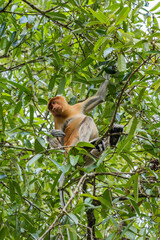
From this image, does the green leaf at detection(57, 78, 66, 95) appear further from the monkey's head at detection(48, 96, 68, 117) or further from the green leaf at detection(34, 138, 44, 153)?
the green leaf at detection(34, 138, 44, 153)

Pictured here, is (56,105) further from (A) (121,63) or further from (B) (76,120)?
(A) (121,63)

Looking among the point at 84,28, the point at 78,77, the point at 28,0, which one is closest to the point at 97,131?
the point at 78,77

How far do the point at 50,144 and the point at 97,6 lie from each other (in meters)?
1.54

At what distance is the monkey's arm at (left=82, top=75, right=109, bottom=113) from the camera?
3240 millimetres

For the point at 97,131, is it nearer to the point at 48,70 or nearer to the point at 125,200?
the point at 48,70

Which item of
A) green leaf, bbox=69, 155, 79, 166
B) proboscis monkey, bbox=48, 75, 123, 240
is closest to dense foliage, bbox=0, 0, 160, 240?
green leaf, bbox=69, 155, 79, 166

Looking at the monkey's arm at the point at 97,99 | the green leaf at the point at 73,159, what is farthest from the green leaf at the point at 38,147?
the monkey's arm at the point at 97,99

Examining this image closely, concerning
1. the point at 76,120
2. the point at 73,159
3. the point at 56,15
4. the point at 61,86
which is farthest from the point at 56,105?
the point at 73,159

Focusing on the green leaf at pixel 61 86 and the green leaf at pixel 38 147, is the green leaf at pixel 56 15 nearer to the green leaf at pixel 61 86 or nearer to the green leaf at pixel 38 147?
the green leaf at pixel 61 86

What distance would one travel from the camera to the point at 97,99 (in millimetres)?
3496

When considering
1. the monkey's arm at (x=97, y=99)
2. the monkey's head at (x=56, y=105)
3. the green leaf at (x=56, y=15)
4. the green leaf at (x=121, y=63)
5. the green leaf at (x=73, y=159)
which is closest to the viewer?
the green leaf at (x=73, y=159)

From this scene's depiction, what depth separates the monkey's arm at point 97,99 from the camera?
128 inches

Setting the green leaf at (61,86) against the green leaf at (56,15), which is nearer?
the green leaf at (56,15)

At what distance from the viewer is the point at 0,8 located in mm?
3270
